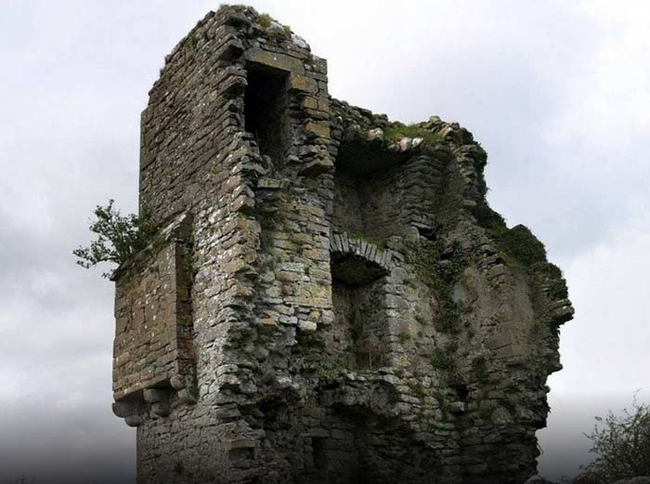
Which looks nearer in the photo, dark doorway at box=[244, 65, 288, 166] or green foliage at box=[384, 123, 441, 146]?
dark doorway at box=[244, 65, 288, 166]

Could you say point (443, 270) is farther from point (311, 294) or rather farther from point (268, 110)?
point (268, 110)

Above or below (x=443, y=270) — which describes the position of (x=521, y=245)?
above

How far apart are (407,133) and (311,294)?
469 cm

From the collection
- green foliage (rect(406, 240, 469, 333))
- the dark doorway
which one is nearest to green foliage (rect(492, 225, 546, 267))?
green foliage (rect(406, 240, 469, 333))

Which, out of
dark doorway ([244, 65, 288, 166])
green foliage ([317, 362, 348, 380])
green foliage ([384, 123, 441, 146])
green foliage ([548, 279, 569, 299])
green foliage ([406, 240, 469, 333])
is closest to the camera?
green foliage ([317, 362, 348, 380])

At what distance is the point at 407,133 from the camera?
1579 cm

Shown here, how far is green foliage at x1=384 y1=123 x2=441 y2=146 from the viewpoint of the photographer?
15.6 m

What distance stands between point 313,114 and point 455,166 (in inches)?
138

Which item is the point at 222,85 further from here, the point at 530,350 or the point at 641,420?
the point at 641,420

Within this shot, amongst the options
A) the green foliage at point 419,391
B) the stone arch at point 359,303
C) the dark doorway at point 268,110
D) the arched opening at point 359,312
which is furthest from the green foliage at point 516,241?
the dark doorway at point 268,110

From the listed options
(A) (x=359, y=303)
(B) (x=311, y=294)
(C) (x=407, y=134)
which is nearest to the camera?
(B) (x=311, y=294)

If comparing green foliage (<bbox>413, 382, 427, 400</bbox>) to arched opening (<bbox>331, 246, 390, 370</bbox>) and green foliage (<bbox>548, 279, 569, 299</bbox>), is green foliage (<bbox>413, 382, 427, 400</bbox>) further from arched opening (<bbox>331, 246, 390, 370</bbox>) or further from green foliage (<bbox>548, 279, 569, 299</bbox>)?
green foliage (<bbox>548, 279, 569, 299</bbox>)

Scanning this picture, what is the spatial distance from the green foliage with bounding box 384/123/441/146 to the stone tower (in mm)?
42

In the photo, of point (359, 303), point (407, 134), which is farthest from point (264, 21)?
point (359, 303)
